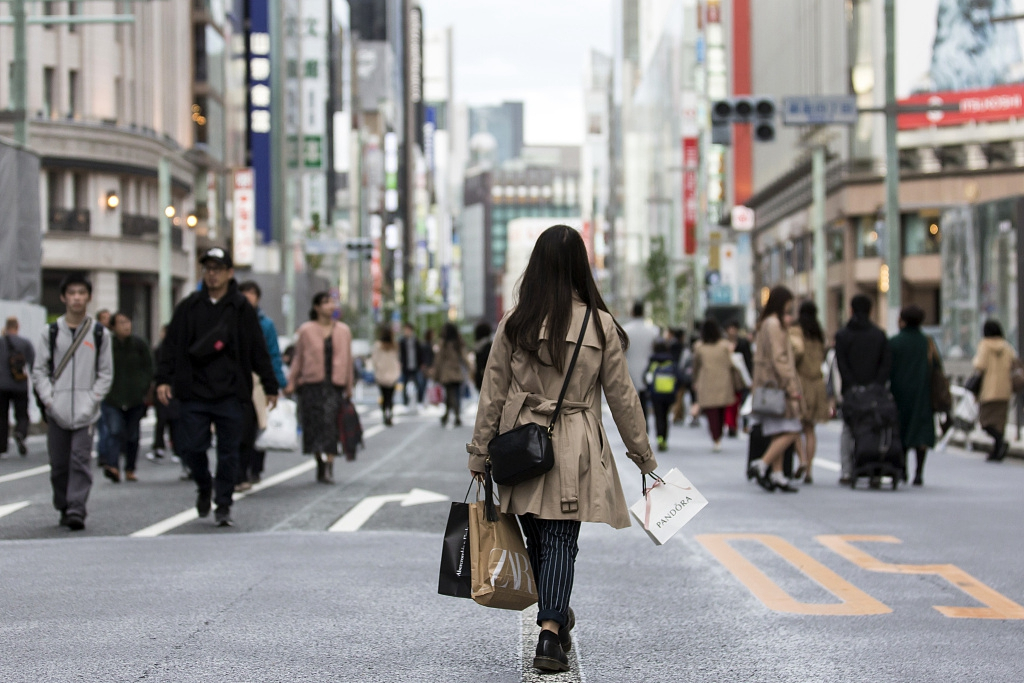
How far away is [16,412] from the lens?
57.5 feet

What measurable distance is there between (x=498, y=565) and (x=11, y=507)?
7.23m

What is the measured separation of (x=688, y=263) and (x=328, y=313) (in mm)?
77752

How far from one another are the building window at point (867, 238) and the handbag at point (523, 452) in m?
45.1

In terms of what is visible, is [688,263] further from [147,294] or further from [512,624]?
[512,624]

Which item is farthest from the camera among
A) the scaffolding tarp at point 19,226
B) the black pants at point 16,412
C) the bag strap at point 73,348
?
the scaffolding tarp at point 19,226

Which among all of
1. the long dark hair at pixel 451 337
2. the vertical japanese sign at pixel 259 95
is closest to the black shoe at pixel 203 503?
the long dark hair at pixel 451 337

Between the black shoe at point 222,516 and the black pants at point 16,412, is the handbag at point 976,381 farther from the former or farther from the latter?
the black pants at point 16,412

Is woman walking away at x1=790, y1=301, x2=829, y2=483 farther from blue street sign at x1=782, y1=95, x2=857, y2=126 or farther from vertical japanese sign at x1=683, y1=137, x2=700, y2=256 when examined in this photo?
vertical japanese sign at x1=683, y1=137, x2=700, y2=256

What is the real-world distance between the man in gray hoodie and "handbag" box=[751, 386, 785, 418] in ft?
18.3

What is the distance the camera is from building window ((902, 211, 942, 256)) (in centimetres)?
4766

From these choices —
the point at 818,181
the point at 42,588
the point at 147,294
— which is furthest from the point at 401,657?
the point at 147,294

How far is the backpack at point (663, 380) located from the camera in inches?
699

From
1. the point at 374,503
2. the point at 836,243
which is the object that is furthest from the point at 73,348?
the point at 836,243

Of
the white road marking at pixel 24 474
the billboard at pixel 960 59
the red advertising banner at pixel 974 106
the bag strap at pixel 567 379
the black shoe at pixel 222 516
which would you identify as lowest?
the white road marking at pixel 24 474
